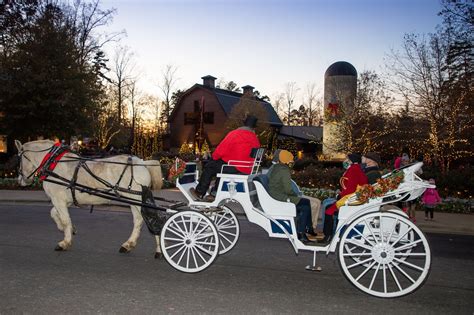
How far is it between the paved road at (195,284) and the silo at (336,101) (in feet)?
61.7

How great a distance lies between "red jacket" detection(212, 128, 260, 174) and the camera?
6355 mm

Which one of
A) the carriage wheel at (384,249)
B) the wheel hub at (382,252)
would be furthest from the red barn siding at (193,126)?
the wheel hub at (382,252)

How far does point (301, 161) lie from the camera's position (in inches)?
1176

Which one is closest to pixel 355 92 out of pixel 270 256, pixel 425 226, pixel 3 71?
pixel 425 226

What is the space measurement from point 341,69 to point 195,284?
28875 mm

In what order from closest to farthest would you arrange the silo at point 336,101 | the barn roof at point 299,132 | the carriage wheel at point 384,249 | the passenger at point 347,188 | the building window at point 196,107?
the carriage wheel at point 384,249, the passenger at point 347,188, the silo at point 336,101, the building window at point 196,107, the barn roof at point 299,132

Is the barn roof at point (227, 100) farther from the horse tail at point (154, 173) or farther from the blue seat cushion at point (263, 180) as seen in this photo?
the blue seat cushion at point (263, 180)

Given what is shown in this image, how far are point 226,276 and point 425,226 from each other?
738 cm

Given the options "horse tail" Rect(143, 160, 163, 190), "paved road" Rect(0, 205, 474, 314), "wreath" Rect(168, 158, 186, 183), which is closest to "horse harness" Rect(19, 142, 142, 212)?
"horse tail" Rect(143, 160, 163, 190)

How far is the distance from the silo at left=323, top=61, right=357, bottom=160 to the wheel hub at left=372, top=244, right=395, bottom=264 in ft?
66.3

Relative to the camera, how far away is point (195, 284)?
18.1 feet

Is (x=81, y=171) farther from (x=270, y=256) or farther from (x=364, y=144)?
(x=364, y=144)

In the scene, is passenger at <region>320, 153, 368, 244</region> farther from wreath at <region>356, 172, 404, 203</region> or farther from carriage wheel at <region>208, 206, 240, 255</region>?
carriage wheel at <region>208, 206, 240, 255</region>

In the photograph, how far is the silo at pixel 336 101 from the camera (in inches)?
1048
